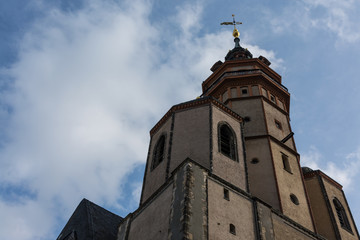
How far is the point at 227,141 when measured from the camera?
19.0m

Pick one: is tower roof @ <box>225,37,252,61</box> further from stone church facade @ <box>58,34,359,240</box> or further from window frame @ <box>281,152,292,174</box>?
window frame @ <box>281,152,292,174</box>

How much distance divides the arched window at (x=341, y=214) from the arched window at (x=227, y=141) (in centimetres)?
793

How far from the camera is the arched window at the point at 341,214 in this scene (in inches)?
855

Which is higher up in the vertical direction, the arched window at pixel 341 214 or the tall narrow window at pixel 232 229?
the arched window at pixel 341 214

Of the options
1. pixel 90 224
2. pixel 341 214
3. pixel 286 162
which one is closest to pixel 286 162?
pixel 286 162

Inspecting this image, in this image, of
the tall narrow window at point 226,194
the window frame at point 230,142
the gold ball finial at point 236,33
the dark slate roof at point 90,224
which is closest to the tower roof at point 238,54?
the gold ball finial at point 236,33

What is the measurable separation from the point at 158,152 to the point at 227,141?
3.41m

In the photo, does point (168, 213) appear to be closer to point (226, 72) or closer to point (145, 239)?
point (145, 239)

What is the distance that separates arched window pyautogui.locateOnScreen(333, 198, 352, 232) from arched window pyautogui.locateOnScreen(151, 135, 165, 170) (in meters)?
10.4

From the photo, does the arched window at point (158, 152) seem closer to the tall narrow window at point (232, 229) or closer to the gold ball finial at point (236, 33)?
the tall narrow window at point (232, 229)

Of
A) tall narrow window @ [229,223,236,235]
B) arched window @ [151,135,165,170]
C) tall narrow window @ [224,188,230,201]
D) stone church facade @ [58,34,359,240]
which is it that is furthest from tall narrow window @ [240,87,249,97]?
tall narrow window @ [229,223,236,235]

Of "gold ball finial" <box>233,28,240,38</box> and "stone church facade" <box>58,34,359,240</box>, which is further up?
"gold ball finial" <box>233,28,240,38</box>

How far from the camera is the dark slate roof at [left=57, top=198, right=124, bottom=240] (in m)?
20.8

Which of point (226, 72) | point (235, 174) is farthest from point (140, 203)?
point (226, 72)
